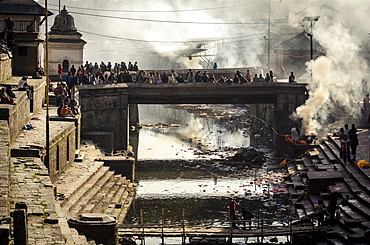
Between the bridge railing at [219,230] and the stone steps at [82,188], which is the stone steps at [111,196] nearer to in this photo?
the stone steps at [82,188]

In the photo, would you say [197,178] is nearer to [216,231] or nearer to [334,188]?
[334,188]

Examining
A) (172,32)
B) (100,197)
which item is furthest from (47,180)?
(172,32)

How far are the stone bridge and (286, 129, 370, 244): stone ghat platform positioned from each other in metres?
7.54

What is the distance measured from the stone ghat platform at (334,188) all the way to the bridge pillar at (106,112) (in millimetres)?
11825

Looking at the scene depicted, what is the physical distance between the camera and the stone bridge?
53.5 metres

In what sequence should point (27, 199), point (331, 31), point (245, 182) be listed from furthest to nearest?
point (331, 31) < point (245, 182) < point (27, 199)

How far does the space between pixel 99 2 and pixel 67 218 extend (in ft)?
470

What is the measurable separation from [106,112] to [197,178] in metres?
11.0

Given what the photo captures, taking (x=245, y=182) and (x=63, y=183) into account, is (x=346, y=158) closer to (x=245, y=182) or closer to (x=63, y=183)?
(x=245, y=182)

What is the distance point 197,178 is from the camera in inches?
1773

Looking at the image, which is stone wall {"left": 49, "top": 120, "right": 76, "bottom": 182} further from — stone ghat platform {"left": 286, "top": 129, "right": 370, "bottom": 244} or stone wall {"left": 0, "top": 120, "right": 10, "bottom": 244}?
stone ghat platform {"left": 286, "top": 129, "right": 370, "bottom": 244}

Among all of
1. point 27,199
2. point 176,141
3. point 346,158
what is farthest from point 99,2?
point 27,199

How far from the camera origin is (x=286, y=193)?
3938 cm

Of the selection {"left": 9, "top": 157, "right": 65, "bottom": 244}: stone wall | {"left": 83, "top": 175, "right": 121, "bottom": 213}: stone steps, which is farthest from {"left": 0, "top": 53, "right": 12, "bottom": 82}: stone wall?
{"left": 9, "top": 157, "right": 65, "bottom": 244}: stone wall
